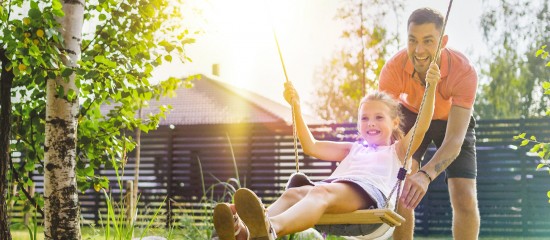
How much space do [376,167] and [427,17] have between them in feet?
2.22

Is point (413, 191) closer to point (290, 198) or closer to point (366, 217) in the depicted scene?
point (366, 217)

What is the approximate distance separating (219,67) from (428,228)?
13363 mm

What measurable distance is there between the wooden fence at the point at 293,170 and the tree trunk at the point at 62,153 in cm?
467

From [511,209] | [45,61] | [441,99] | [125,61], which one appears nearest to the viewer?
[45,61]

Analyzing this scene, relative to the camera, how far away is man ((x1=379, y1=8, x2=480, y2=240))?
9.81 feet

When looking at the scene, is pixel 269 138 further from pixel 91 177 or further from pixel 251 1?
pixel 251 1

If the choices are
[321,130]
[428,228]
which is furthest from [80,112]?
[428,228]

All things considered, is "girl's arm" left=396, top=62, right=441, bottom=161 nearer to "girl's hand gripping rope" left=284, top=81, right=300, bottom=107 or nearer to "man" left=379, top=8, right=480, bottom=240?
"man" left=379, top=8, right=480, bottom=240

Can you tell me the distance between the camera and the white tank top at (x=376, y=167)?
9.34 ft

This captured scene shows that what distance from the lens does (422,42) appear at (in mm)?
3035

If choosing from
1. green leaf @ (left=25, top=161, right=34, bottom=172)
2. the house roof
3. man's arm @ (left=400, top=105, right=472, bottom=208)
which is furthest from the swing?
the house roof

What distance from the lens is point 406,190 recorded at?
2.82 m

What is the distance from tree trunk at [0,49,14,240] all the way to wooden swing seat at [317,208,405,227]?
5.89ft

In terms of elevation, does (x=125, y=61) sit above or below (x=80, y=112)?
above
